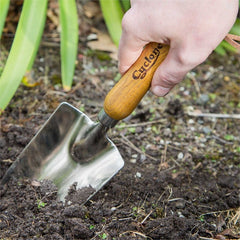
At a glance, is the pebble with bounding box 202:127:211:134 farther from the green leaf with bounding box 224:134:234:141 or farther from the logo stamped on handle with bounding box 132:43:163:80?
the logo stamped on handle with bounding box 132:43:163:80

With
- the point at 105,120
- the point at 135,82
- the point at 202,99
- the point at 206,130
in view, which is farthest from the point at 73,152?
the point at 202,99

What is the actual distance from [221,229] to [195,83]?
0.96 metres

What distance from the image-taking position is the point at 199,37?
1.16 metres

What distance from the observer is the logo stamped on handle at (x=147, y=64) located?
1.29 meters

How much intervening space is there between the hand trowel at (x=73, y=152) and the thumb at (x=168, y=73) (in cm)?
10

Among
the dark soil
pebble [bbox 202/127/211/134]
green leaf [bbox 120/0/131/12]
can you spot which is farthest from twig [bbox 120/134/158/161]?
green leaf [bbox 120/0/131/12]

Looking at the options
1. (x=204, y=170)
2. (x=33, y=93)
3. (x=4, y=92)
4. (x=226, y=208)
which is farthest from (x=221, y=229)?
(x=33, y=93)

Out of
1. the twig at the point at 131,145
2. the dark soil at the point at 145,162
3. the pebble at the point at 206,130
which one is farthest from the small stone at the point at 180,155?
the pebble at the point at 206,130

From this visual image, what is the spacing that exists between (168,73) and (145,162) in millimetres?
538

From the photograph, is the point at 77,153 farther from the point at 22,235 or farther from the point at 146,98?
the point at 146,98

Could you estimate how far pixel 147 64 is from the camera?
4.31ft

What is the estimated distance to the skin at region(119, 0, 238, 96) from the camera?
113cm

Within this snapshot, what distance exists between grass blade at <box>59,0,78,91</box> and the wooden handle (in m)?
0.50

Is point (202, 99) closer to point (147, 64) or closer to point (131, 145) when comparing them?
point (131, 145)
